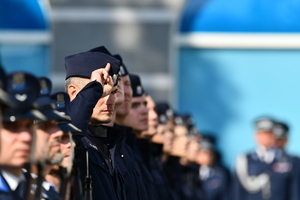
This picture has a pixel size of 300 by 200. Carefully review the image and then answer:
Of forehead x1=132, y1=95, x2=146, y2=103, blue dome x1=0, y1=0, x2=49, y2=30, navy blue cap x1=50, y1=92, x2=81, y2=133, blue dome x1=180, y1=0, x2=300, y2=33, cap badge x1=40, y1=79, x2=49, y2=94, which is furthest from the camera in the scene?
blue dome x1=180, y1=0, x2=300, y2=33

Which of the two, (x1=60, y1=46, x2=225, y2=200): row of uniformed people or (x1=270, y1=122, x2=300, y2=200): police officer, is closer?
(x1=60, y1=46, x2=225, y2=200): row of uniformed people

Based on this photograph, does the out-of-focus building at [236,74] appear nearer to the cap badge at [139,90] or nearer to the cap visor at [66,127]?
the cap badge at [139,90]

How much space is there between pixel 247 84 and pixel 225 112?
57cm

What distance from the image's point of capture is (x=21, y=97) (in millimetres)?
3566

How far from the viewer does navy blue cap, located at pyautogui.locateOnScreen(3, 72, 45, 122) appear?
11.5 ft

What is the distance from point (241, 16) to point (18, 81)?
11011 mm

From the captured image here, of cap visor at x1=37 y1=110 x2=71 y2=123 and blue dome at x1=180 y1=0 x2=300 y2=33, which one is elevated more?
blue dome at x1=180 y1=0 x2=300 y2=33

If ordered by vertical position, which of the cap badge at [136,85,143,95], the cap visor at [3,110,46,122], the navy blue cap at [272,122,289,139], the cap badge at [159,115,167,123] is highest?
the cap badge at [136,85,143,95]

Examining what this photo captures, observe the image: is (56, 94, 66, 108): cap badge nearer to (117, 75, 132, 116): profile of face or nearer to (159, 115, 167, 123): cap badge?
(117, 75, 132, 116): profile of face

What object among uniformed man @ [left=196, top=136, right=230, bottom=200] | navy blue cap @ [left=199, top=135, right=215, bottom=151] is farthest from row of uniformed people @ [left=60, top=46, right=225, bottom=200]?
uniformed man @ [left=196, top=136, right=230, bottom=200]

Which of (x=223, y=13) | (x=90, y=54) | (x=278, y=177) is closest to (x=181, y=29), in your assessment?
(x=223, y=13)

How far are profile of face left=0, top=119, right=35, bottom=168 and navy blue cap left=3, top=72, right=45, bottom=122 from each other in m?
0.03

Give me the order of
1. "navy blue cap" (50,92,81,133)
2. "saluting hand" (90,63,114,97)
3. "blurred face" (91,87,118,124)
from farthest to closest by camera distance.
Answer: "blurred face" (91,87,118,124) < "saluting hand" (90,63,114,97) < "navy blue cap" (50,92,81,133)

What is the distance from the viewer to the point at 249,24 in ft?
47.3
